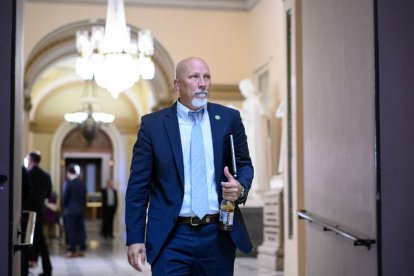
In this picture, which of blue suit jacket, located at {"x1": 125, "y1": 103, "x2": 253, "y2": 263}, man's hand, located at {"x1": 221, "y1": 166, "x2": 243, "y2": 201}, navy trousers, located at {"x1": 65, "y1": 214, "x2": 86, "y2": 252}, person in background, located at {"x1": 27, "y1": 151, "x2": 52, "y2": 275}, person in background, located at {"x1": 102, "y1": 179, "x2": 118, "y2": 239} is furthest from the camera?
person in background, located at {"x1": 102, "y1": 179, "x2": 118, "y2": 239}

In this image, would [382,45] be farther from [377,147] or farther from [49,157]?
[49,157]

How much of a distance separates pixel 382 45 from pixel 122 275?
24.1 ft

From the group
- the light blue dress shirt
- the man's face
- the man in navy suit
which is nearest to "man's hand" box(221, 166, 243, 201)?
the man in navy suit

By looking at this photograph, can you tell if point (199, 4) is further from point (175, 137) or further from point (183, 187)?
point (183, 187)

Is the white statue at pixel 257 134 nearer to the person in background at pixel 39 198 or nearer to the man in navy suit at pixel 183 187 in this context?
the person in background at pixel 39 198

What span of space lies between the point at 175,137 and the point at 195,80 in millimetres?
309

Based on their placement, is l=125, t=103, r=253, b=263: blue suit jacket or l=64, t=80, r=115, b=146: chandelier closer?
l=125, t=103, r=253, b=263: blue suit jacket

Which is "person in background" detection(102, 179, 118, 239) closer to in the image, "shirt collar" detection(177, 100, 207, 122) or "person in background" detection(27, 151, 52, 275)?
"person in background" detection(27, 151, 52, 275)

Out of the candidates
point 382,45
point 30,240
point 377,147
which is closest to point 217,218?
point 377,147

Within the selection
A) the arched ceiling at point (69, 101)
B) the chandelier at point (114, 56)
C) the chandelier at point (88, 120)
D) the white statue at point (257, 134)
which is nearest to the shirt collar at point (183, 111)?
the chandelier at point (114, 56)

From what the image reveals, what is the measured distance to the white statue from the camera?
1376 cm

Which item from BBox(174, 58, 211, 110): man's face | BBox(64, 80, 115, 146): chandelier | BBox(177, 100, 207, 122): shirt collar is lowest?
BBox(177, 100, 207, 122): shirt collar

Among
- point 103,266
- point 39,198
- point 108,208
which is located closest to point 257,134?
point 103,266

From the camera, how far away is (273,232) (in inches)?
494
